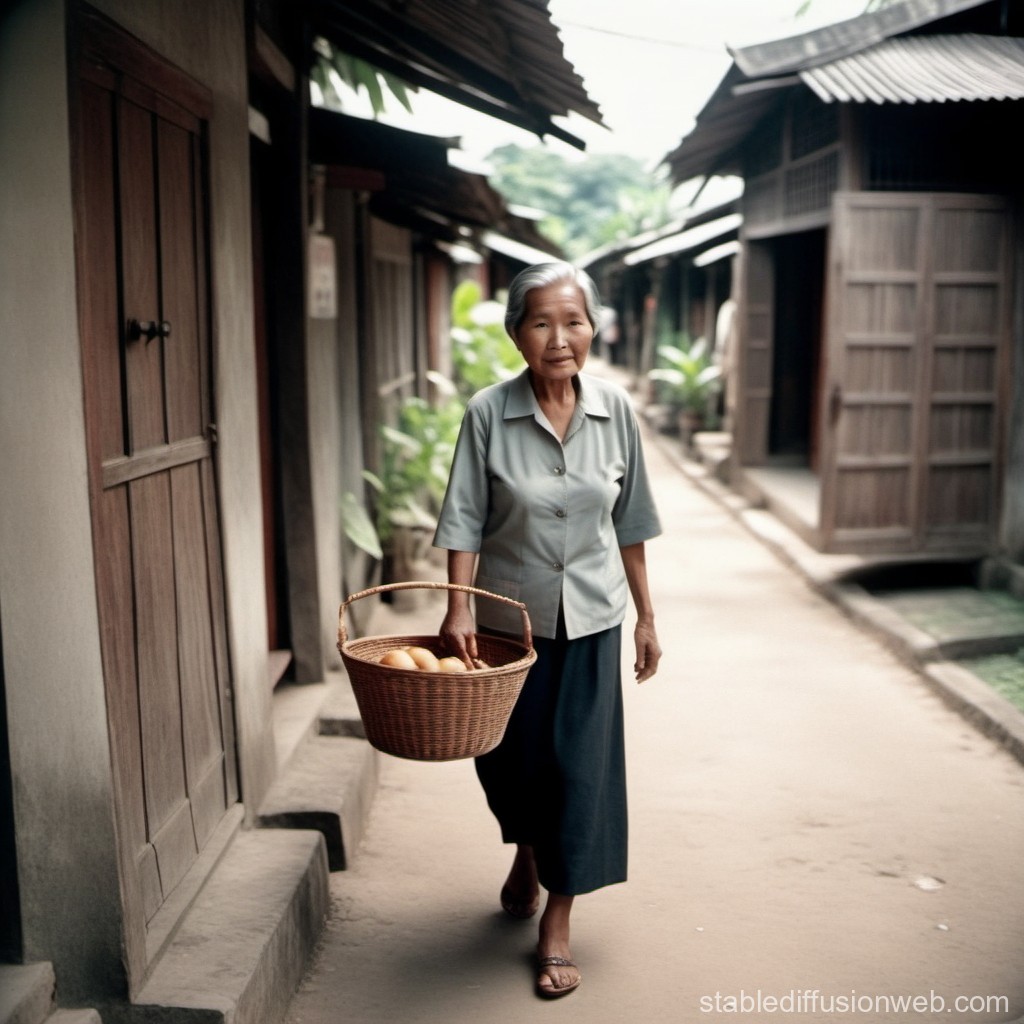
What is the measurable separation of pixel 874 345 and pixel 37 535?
7.02 meters

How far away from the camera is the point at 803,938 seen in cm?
403

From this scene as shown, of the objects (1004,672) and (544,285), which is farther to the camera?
(1004,672)

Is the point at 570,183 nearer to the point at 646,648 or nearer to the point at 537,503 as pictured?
the point at 646,648

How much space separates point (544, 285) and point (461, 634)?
1007 millimetres

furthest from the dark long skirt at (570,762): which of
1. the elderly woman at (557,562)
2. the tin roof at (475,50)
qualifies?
the tin roof at (475,50)

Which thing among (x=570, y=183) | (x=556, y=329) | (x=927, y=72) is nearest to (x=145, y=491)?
(x=556, y=329)

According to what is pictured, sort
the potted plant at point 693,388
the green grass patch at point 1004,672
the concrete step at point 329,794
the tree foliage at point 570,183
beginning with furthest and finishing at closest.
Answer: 1. the tree foliage at point 570,183
2. the potted plant at point 693,388
3. the green grass patch at point 1004,672
4. the concrete step at point 329,794

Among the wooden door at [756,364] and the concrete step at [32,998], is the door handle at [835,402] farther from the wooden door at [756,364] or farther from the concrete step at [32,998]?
the concrete step at [32,998]

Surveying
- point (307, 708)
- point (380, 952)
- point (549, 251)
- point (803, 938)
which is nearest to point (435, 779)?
point (307, 708)

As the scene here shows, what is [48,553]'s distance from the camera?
273 cm

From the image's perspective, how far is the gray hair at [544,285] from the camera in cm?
345

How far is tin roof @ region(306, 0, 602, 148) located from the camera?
14.9 feet

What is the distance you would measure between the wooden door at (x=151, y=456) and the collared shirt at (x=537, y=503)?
0.80 meters

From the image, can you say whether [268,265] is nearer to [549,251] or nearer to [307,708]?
[307,708]
